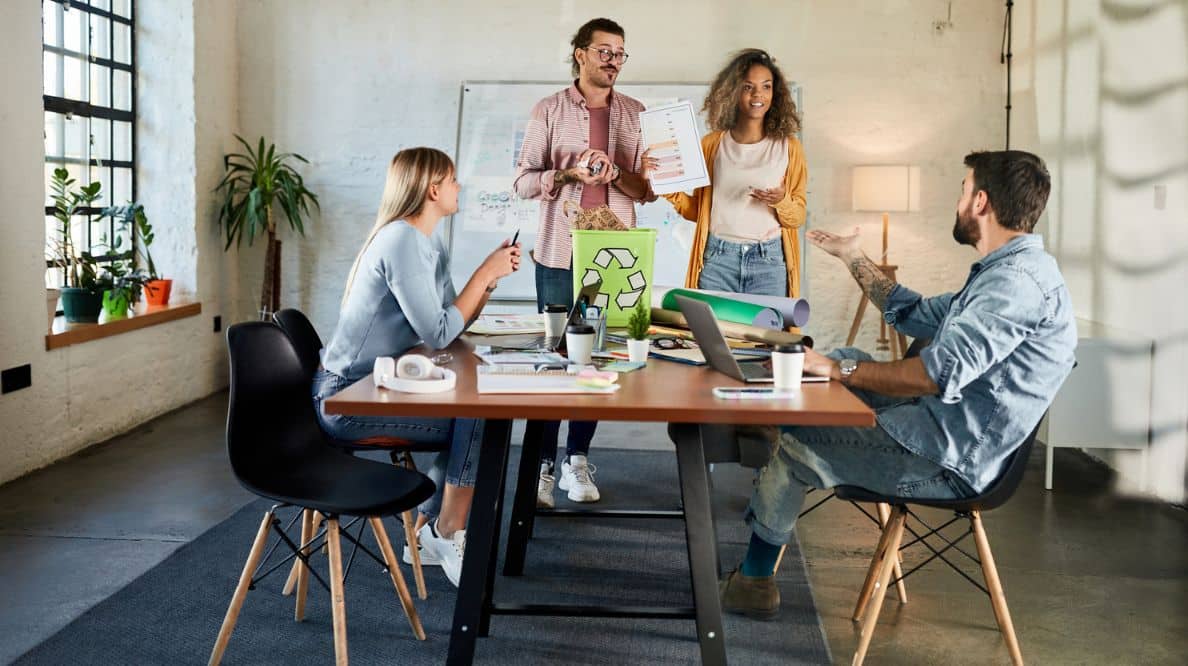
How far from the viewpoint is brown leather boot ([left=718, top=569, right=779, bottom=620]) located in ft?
10.7

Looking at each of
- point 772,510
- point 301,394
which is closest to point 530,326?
point 301,394

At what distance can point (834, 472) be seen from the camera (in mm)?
2922

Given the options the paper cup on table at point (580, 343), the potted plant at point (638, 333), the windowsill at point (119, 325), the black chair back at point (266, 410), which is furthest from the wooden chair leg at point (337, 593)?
the windowsill at point (119, 325)

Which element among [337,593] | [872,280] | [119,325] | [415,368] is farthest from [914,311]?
[119,325]

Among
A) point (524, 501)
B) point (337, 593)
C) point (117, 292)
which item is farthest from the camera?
point (117, 292)

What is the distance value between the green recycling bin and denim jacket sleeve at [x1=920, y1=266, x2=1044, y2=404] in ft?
3.03

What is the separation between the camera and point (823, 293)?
700 cm

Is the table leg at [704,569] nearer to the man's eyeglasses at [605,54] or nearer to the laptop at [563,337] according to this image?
the laptop at [563,337]

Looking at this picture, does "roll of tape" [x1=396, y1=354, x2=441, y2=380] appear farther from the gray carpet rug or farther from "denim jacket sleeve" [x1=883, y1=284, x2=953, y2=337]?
"denim jacket sleeve" [x1=883, y1=284, x2=953, y2=337]

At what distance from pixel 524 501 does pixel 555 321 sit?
656 mm

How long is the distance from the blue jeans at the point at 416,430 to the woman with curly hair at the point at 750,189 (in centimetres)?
121

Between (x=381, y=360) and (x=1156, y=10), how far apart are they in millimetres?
3953

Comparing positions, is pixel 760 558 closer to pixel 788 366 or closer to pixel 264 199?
pixel 788 366

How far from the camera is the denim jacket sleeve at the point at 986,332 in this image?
2639mm
